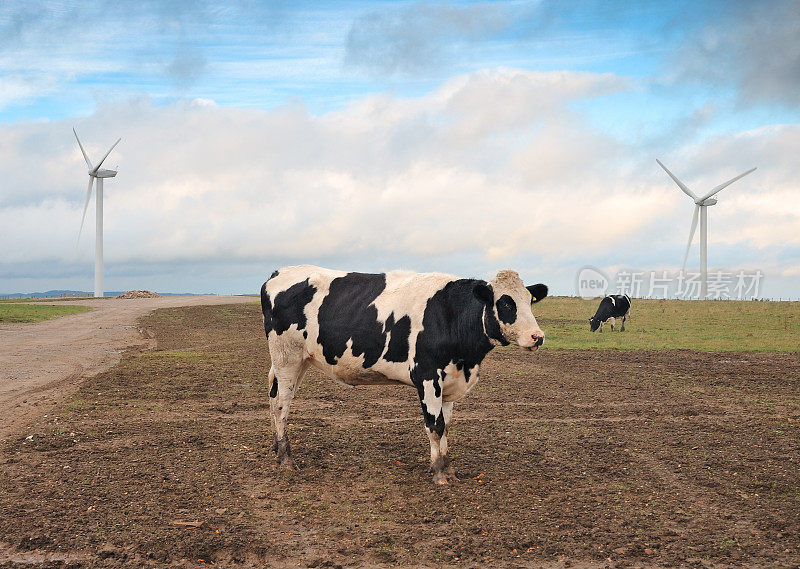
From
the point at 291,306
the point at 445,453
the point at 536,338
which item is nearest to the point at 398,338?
the point at 445,453

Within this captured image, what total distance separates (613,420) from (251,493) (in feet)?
23.5

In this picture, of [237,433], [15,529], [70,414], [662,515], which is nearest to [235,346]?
[70,414]

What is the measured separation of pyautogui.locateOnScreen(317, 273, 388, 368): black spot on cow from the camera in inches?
336

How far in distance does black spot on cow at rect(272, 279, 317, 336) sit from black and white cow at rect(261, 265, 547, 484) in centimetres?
1

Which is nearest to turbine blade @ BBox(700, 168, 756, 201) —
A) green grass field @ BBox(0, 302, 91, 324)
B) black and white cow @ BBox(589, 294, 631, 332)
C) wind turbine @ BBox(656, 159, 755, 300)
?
wind turbine @ BBox(656, 159, 755, 300)

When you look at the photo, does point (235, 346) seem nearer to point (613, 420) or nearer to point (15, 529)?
point (613, 420)

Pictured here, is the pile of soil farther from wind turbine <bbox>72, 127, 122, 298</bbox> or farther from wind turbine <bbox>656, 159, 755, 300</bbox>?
wind turbine <bbox>656, 159, 755, 300</bbox>

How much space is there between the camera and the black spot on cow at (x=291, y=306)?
29.8 ft

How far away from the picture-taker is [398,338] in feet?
27.6

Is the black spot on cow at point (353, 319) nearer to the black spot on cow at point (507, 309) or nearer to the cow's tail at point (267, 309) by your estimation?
the cow's tail at point (267, 309)

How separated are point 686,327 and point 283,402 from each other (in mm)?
27531

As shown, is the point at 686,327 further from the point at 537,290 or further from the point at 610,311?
the point at 537,290

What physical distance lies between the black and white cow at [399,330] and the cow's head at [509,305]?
12 mm

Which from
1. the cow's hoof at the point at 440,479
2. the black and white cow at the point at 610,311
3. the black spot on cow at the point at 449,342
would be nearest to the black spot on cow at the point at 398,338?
the black spot on cow at the point at 449,342
